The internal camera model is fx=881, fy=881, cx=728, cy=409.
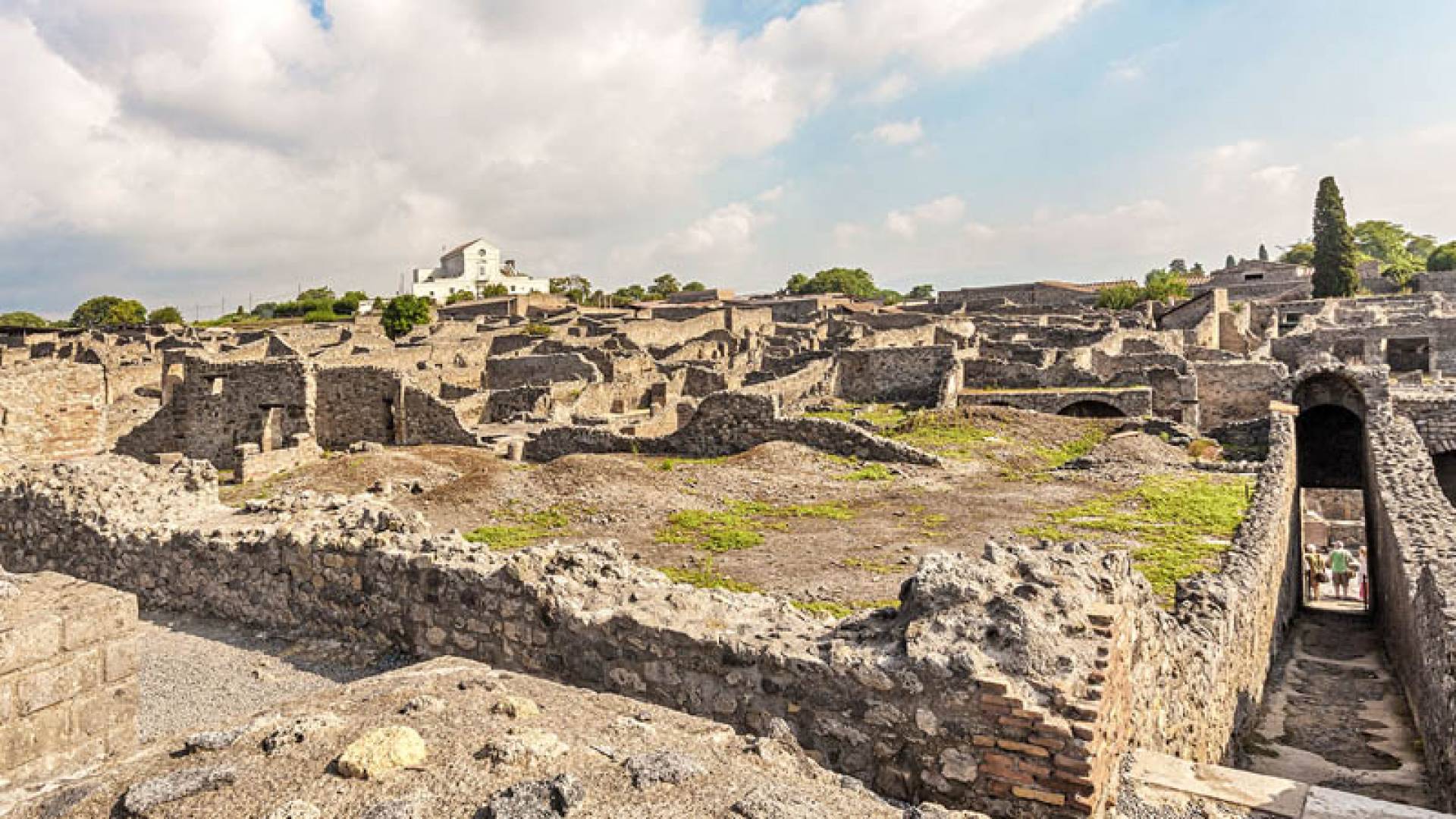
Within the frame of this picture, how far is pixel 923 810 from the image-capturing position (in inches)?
163

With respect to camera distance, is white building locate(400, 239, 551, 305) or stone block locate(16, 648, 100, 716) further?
white building locate(400, 239, 551, 305)

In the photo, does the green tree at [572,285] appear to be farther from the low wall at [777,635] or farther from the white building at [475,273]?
the low wall at [777,635]

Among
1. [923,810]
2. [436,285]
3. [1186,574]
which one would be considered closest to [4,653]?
[923,810]

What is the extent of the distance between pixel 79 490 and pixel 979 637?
11869 millimetres

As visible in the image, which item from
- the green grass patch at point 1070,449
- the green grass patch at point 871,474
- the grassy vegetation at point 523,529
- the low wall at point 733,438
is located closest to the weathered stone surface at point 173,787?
the grassy vegetation at point 523,529

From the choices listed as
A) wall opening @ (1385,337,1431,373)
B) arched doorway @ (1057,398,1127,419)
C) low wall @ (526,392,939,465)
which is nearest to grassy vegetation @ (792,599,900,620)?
low wall @ (526,392,939,465)

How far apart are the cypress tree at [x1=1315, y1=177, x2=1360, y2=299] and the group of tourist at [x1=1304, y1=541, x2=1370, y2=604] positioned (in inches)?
2056

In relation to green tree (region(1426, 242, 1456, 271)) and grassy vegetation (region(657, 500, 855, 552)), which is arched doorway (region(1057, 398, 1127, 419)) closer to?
grassy vegetation (region(657, 500, 855, 552))

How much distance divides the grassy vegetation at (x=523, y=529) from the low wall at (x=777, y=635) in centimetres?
232

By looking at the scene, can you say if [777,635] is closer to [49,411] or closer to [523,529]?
[523,529]

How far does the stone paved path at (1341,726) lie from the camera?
9062 mm

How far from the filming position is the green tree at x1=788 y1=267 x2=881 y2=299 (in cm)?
11894

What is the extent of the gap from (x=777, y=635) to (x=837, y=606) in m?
3.52

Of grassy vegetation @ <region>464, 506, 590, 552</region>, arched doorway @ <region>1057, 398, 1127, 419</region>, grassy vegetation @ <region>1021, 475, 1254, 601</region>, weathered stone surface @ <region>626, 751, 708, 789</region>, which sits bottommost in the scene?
grassy vegetation @ <region>1021, 475, 1254, 601</region>
